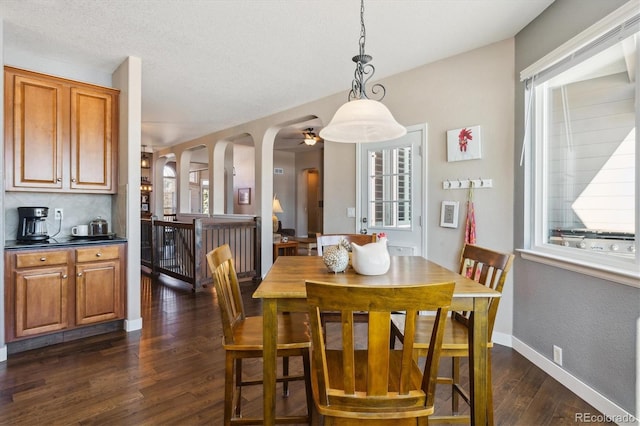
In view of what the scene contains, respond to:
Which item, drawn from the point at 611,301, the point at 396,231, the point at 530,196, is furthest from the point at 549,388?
the point at 396,231

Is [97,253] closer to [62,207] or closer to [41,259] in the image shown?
[41,259]

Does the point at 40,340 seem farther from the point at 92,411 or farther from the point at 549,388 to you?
the point at 549,388

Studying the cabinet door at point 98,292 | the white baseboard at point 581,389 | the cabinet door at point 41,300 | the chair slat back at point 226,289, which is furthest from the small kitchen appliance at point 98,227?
the white baseboard at point 581,389

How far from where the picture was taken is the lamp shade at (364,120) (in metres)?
1.83

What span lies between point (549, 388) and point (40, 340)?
3.97m

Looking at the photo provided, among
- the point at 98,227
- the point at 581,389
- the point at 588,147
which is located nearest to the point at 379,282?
the point at 581,389

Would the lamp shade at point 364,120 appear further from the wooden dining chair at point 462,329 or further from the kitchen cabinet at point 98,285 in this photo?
the kitchen cabinet at point 98,285

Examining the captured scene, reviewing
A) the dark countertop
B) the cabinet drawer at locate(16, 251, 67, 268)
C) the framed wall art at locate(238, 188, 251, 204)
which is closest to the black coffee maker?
the dark countertop

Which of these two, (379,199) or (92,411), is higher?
(379,199)

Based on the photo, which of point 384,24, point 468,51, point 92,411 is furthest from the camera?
point 468,51

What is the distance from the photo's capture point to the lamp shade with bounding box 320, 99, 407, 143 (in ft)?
6.00

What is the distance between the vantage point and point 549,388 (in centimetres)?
220

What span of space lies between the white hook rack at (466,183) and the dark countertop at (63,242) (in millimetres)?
3174

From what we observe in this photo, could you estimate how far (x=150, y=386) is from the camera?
7.20 feet
